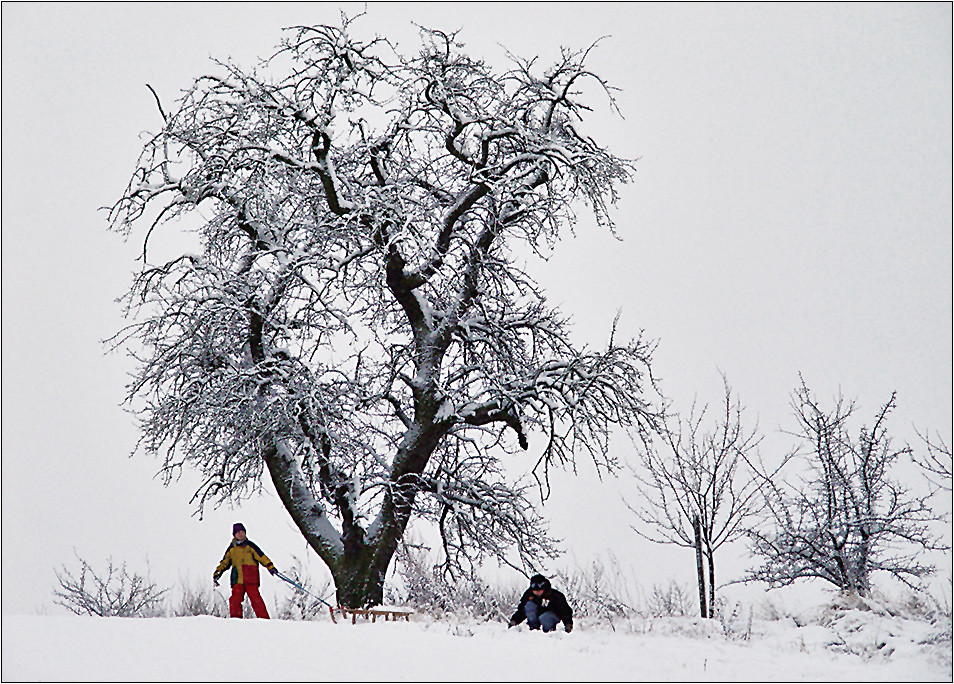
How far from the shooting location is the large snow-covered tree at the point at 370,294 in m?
14.3

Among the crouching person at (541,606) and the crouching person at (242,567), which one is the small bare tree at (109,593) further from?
the crouching person at (541,606)

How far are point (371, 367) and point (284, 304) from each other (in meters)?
1.85

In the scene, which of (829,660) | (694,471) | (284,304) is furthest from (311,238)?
(829,660)

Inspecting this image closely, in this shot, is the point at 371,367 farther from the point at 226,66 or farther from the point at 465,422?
the point at 226,66

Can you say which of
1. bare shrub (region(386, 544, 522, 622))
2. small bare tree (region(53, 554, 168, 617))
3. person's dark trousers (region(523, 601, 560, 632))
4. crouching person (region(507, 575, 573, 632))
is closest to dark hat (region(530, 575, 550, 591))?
crouching person (region(507, 575, 573, 632))

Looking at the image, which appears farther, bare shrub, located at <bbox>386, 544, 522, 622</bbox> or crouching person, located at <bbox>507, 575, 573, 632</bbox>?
bare shrub, located at <bbox>386, 544, 522, 622</bbox>

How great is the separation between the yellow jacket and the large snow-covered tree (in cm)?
214

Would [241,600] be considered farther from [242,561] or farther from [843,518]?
[843,518]

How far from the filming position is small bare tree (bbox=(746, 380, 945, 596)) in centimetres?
1741

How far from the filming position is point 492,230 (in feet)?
51.8

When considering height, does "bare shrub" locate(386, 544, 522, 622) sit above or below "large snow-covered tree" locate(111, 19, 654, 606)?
below

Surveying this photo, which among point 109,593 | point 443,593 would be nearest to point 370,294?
point 443,593

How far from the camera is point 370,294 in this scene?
16.5 metres

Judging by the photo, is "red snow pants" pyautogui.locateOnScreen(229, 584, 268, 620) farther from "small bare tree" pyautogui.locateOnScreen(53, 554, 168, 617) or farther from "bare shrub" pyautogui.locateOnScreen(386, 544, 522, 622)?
"small bare tree" pyautogui.locateOnScreen(53, 554, 168, 617)
